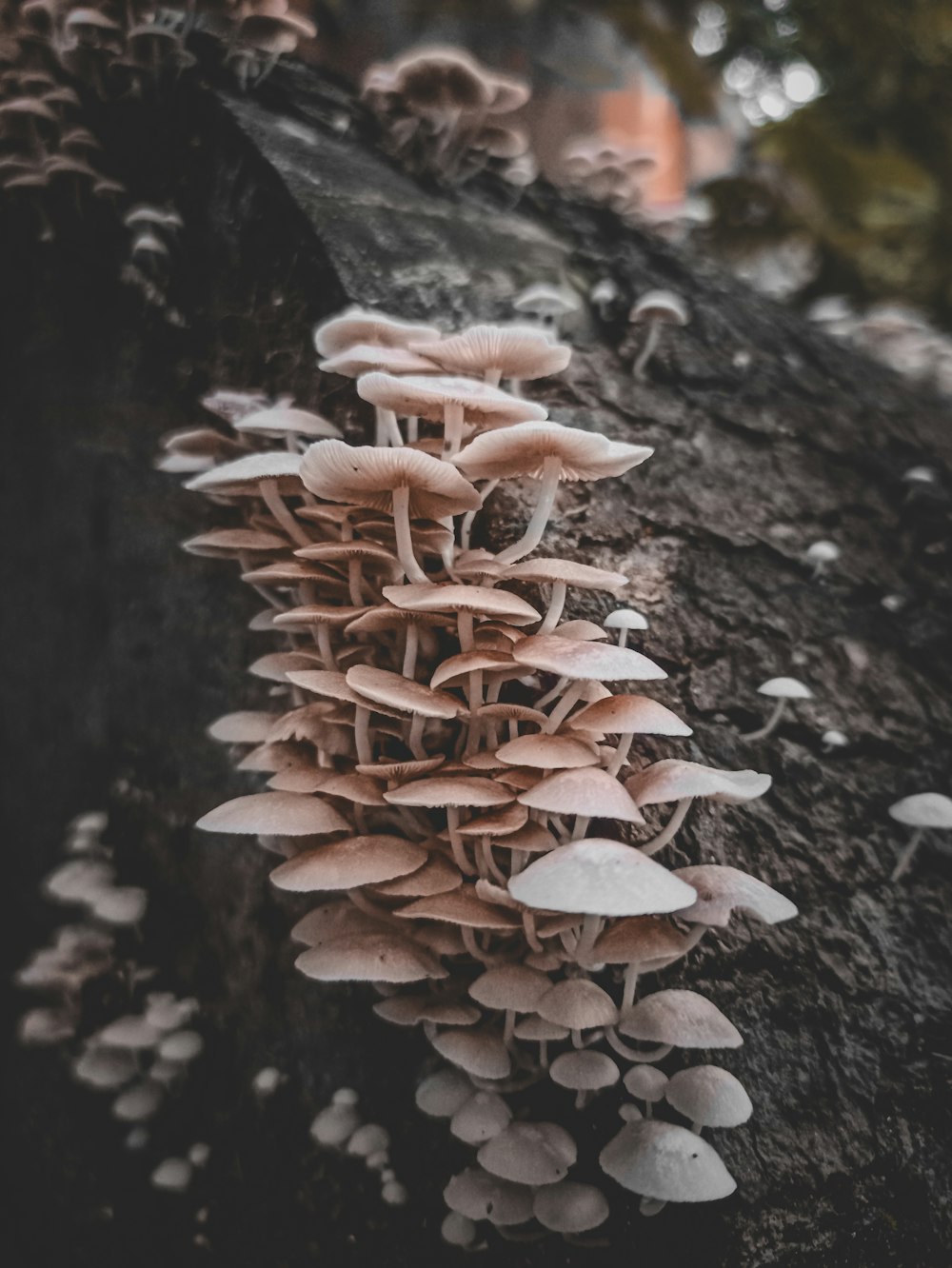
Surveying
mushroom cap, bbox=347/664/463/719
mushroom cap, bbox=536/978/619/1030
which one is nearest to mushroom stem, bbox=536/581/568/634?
mushroom cap, bbox=347/664/463/719

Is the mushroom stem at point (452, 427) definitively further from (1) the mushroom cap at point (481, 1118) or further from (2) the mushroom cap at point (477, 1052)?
(1) the mushroom cap at point (481, 1118)

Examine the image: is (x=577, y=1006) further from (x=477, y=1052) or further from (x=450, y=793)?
(x=450, y=793)

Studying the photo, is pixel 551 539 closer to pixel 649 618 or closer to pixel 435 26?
pixel 649 618

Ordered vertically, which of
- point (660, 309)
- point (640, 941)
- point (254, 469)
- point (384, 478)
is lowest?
point (640, 941)

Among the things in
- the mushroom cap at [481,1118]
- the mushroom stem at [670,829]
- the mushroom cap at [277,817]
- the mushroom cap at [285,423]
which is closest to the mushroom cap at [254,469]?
the mushroom cap at [285,423]

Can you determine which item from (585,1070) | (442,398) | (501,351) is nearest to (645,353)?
(501,351)

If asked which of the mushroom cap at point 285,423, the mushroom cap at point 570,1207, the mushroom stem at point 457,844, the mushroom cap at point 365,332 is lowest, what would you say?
the mushroom cap at point 570,1207

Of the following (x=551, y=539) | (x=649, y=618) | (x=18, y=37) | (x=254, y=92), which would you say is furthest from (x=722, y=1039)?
(x=18, y=37)
